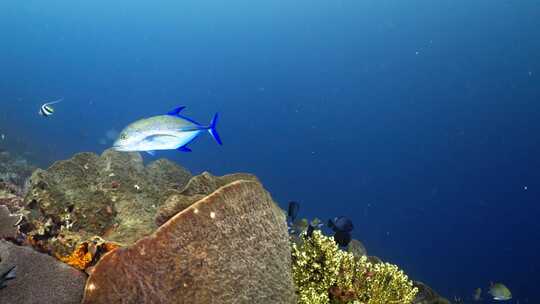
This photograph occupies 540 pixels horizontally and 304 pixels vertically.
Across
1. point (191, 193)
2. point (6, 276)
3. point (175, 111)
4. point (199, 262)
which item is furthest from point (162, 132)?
point (6, 276)

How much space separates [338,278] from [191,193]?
184cm

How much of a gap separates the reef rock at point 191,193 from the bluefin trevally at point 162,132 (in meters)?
0.39

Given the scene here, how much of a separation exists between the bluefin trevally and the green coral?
157cm

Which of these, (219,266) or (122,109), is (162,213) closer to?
(219,266)

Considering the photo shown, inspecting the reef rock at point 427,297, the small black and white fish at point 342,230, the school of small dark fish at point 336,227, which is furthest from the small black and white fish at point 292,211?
the reef rock at point 427,297

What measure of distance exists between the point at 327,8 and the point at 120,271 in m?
131

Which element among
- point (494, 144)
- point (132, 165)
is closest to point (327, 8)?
point (494, 144)

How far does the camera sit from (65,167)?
4.70m

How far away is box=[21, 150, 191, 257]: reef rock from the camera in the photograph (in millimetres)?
3766

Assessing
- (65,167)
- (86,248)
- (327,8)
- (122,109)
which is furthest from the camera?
(122,109)

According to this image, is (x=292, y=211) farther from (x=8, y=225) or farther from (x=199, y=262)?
(x=199, y=262)

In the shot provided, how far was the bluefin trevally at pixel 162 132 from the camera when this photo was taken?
139 inches

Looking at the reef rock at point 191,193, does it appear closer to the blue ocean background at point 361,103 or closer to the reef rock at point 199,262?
the reef rock at point 199,262

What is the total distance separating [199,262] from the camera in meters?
2.54
